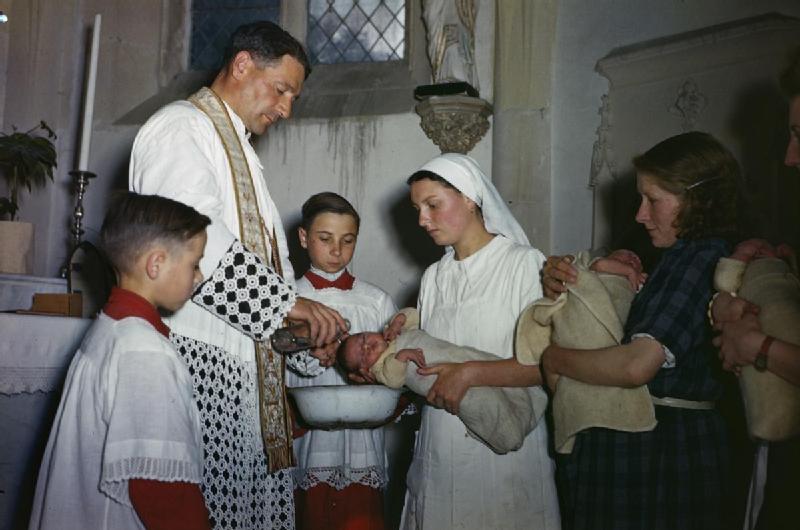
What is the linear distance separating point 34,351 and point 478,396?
181cm

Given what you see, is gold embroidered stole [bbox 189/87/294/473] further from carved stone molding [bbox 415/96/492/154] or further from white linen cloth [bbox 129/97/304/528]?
carved stone molding [bbox 415/96/492/154]

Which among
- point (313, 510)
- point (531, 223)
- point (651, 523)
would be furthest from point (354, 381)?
point (531, 223)

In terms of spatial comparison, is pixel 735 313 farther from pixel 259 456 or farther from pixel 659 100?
pixel 659 100

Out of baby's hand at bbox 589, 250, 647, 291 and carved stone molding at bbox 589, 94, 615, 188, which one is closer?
baby's hand at bbox 589, 250, 647, 291

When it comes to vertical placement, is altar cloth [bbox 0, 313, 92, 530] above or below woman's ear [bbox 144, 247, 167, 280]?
below

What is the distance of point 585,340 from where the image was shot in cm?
262

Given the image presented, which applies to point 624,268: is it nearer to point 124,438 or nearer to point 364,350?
point 364,350

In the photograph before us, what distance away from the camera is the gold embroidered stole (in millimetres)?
2807

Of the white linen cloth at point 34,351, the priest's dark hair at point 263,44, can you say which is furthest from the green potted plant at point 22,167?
the priest's dark hair at point 263,44

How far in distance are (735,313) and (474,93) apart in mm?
3518

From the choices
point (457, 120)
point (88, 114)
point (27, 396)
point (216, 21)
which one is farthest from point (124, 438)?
point (216, 21)

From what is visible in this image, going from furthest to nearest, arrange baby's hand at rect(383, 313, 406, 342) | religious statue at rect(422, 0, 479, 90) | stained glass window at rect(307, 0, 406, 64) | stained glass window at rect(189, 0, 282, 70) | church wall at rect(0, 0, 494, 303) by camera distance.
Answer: stained glass window at rect(189, 0, 282, 70) < stained glass window at rect(307, 0, 406, 64) < church wall at rect(0, 0, 494, 303) < religious statue at rect(422, 0, 479, 90) < baby's hand at rect(383, 313, 406, 342)

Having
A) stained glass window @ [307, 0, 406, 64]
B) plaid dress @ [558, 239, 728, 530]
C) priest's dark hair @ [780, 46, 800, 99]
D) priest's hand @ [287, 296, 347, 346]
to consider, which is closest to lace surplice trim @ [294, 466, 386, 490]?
priest's hand @ [287, 296, 347, 346]

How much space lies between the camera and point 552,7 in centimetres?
550
